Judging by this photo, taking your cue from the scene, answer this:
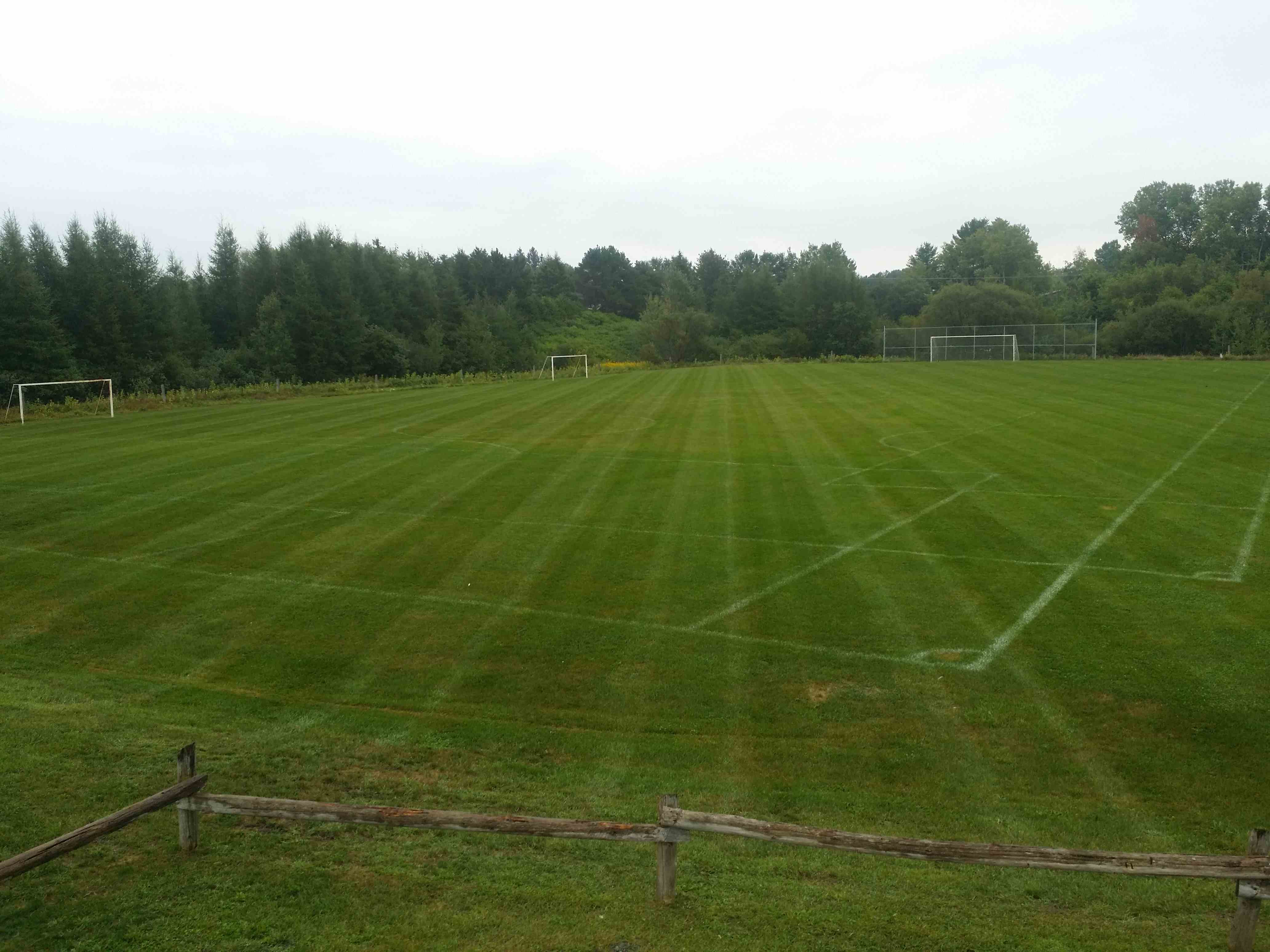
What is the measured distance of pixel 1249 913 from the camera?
19.7 ft

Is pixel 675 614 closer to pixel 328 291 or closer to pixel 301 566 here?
pixel 301 566

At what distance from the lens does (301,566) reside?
1680 cm

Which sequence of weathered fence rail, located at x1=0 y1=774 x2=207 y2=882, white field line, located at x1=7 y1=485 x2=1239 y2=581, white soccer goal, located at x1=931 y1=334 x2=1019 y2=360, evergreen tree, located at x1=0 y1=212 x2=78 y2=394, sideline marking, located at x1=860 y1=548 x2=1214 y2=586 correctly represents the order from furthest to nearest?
white soccer goal, located at x1=931 y1=334 x2=1019 y2=360 < evergreen tree, located at x1=0 y1=212 x2=78 y2=394 < white field line, located at x1=7 y1=485 x2=1239 y2=581 < sideline marking, located at x1=860 y1=548 x2=1214 y2=586 < weathered fence rail, located at x1=0 y1=774 x2=207 y2=882

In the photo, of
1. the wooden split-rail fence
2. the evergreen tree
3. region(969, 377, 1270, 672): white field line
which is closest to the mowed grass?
region(969, 377, 1270, 672): white field line

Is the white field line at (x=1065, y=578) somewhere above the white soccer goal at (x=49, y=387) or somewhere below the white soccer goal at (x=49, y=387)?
below

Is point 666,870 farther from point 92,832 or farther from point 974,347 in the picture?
point 974,347

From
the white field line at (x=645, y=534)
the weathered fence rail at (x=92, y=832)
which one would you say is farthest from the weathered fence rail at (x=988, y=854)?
the white field line at (x=645, y=534)

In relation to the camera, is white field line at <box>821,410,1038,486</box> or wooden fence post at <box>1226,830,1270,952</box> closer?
wooden fence post at <box>1226,830,1270,952</box>

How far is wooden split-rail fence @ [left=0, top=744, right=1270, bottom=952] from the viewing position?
19.5 ft

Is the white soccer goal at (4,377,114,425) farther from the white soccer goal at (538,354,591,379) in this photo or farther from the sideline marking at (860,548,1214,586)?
the sideline marking at (860,548,1214,586)

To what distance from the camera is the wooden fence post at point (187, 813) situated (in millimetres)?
7332

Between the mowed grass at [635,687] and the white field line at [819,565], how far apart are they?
3.9 inches

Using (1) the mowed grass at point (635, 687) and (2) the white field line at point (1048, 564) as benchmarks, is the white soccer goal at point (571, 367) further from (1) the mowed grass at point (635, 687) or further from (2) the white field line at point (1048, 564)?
(2) the white field line at point (1048, 564)

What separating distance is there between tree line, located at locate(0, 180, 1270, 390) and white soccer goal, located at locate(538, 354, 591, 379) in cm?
617
